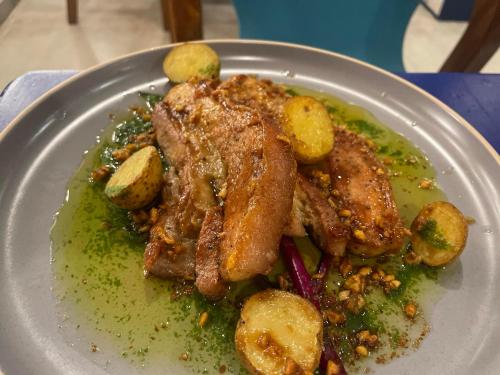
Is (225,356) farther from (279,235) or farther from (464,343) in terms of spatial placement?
(464,343)

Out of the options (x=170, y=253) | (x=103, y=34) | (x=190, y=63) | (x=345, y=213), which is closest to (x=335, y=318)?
(x=345, y=213)

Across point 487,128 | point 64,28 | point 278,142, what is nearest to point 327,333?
→ point 278,142

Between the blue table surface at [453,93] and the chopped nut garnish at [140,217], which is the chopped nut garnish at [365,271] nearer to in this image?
the chopped nut garnish at [140,217]

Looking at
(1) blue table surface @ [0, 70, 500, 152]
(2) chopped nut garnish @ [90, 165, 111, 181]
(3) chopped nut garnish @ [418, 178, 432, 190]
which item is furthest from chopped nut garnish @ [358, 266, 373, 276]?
(2) chopped nut garnish @ [90, 165, 111, 181]

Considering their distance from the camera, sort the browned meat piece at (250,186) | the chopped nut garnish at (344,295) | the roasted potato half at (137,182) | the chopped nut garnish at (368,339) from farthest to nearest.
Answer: the roasted potato half at (137,182), the chopped nut garnish at (344,295), the chopped nut garnish at (368,339), the browned meat piece at (250,186)

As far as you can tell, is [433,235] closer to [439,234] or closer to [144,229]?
[439,234]

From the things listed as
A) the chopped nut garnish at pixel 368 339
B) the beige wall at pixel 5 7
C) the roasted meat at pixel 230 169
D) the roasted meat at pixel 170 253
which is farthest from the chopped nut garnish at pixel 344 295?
the beige wall at pixel 5 7
